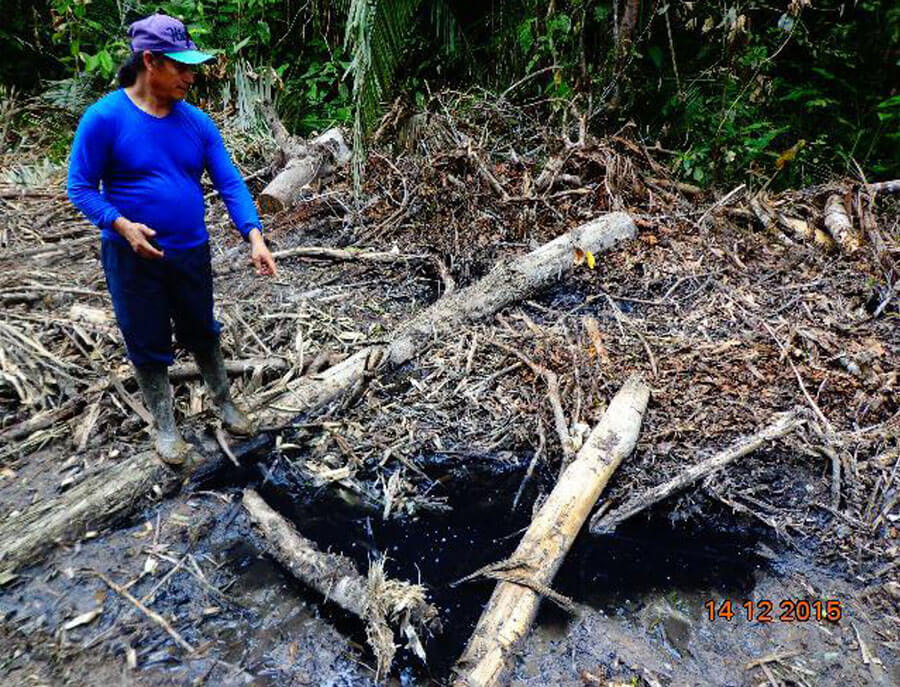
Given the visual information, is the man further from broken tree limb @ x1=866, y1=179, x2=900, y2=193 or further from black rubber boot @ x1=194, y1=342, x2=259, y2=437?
broken tree limb @ x1=866, y1=179, x2=900, y2=193

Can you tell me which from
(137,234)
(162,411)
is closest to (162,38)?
(137,234)

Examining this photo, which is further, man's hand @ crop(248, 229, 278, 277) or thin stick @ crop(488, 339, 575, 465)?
thin stick @ crop(488, 339, 575, 465)

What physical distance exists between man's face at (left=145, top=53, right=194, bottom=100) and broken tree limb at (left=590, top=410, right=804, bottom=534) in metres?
2.48

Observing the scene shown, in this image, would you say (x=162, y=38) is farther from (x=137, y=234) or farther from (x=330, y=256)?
Result: (x=330, y=256)

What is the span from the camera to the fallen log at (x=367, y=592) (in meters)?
2.16

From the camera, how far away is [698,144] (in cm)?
593

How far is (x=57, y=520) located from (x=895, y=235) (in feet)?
18.9

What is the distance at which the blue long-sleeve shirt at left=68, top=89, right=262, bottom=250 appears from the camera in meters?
2.21

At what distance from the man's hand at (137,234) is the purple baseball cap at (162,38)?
24.3 inches

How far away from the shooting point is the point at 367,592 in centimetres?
228

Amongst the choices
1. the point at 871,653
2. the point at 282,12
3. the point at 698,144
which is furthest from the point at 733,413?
the point at 282,12

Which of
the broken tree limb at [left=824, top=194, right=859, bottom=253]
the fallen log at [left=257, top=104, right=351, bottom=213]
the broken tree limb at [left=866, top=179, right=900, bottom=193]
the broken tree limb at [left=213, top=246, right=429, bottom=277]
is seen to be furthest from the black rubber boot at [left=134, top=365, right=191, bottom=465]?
the broken tree limb at [left=866, top=179, right=900, bottom=193]

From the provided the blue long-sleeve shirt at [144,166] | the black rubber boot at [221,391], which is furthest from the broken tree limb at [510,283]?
the blue long-sleeve shirt at [144,166]

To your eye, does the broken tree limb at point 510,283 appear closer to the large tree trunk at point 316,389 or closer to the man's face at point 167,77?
the large tree trunk at point 316,389
